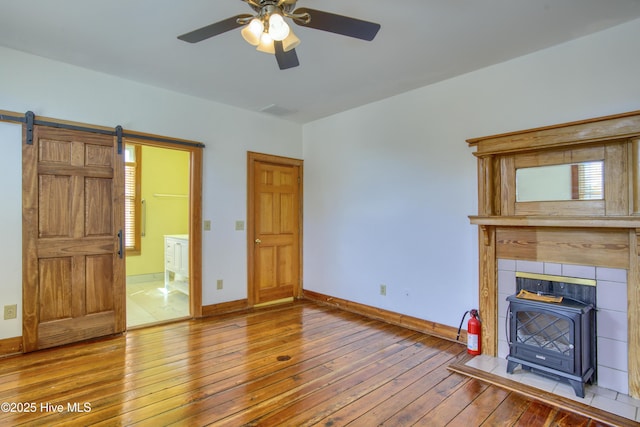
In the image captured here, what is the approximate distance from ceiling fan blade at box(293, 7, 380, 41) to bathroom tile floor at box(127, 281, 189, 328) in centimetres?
352

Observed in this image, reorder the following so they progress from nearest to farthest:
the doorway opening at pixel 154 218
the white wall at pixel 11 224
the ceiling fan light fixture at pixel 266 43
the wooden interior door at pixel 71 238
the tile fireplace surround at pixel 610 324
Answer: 1. the ceiling fan light fixture at pixel 266 43
2. the tile fireplace surround at pixel 610 324
3. the white wall at pixel 11 224
4. the wooden interior door at pixel 71 238
5. the doorway opening at pixel 154 218

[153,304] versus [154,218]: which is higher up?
[154,218]

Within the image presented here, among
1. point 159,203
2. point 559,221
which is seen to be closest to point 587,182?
point 559,221

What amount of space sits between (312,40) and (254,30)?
928mm

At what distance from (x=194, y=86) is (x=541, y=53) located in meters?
3.36

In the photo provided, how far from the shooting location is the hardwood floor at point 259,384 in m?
2.05

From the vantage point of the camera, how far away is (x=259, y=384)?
8.02 ft

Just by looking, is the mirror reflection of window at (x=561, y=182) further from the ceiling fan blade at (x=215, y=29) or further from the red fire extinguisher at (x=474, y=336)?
the ceiling fan blade at (x=215, y=29)

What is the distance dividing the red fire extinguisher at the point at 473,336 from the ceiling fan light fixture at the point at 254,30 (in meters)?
2.84

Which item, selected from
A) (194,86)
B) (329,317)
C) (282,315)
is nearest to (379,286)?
(329,317)

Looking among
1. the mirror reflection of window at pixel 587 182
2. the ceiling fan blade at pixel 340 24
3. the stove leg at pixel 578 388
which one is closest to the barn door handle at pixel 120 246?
the ceiling fan blade at pixel 340 24

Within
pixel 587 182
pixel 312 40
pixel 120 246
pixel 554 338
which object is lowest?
pixel 554 338

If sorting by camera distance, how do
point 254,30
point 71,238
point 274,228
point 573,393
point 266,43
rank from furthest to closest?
point 274,228 < point 71,238 < point 573,393 < point 266,43 < point 254,30

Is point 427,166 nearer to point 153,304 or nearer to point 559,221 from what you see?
point 559,221
